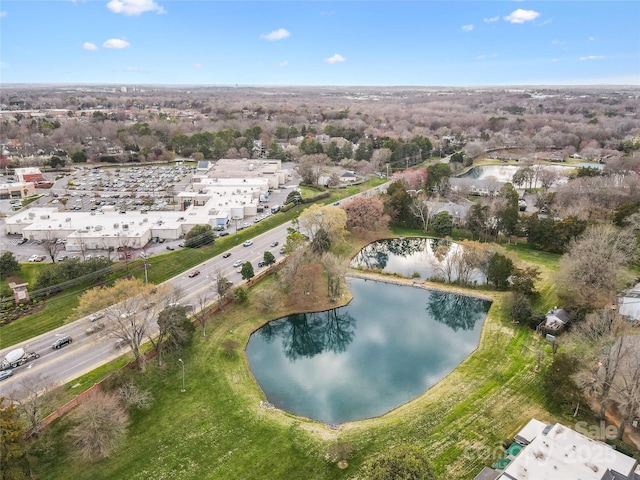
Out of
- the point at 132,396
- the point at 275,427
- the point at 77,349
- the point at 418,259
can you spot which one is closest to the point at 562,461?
the point at 275,427

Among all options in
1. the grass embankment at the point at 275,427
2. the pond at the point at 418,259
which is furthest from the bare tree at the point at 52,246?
the pond at the point at 418,259

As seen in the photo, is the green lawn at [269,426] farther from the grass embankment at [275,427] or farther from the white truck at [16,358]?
the white truck at [16,358]

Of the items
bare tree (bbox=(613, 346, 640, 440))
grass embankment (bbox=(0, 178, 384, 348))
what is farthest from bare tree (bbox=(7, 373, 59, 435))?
bare tree (bbox=(613, 346, 640, 440))

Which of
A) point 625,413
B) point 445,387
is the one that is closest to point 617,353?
point 625,413

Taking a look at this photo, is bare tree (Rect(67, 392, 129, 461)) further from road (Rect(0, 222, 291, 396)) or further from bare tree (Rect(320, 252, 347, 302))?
bare tree (Rect(320, 252, 347, 302))

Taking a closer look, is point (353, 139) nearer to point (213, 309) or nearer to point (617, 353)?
point (213, 309)
